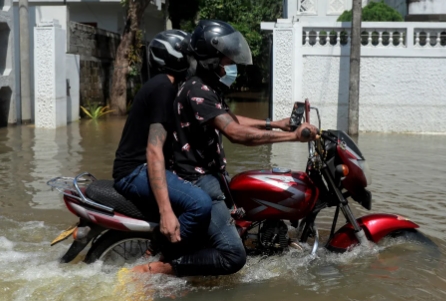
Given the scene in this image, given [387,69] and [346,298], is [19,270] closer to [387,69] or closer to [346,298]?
[346,298]

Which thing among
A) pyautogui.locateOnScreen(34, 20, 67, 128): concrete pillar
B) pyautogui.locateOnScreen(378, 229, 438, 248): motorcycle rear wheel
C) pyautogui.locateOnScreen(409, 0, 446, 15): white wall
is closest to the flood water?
pyautogui.locateOnScreen(378, 229, 438, 248): motorcycle rear wheel

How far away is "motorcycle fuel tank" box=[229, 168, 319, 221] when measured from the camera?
439cm

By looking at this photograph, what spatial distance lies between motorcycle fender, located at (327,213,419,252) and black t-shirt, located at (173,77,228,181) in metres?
1.00

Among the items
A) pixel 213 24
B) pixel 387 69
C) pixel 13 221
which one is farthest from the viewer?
pixel 387 69

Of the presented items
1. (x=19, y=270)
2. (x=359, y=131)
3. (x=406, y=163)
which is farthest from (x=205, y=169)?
(x=359, y=131)

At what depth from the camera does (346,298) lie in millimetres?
4410

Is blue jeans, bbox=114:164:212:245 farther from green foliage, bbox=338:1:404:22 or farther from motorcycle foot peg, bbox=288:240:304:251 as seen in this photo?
green foliage, bbox=338:1:404:22

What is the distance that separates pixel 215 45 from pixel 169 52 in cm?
32

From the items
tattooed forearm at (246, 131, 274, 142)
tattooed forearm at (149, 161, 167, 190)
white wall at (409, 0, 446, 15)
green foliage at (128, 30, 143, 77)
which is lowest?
tattooed forearm at (149, 161, 167, 190)

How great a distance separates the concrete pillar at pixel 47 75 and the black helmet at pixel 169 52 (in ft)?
35.2

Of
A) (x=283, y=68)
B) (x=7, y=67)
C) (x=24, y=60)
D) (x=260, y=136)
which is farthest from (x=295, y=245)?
(x=7, y=67)

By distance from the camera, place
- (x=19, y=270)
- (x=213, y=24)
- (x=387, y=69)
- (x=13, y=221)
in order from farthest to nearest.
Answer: (x=387, y=69)
(x=13, y=221)
(x=19, y=270)
(x=213, y=24)

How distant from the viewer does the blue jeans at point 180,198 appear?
161 inches

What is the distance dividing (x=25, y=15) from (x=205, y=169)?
12128mm
